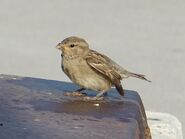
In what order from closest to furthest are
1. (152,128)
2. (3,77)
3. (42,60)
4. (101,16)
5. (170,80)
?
(3,77), (152,128), (170,80), (42,60), (101,16)

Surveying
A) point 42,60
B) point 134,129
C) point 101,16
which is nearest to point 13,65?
point 42,60

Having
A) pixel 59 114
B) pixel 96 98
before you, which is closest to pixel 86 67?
pixel 96 98

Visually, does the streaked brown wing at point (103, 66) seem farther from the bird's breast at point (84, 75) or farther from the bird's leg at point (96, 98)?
the bird's leg at point (96, 98)

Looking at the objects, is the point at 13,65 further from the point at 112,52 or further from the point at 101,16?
the point at 101,16

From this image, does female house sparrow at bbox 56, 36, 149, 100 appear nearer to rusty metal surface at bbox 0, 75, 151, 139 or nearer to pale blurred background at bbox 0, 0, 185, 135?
rusty metal surface at bbox 0, 75, 151, 139

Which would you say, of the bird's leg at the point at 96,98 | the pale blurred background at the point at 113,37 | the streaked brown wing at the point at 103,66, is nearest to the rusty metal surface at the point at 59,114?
the bird's leg at the point at 96,98

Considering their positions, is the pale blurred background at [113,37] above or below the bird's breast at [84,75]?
below

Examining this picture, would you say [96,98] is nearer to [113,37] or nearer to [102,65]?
[102,65]
